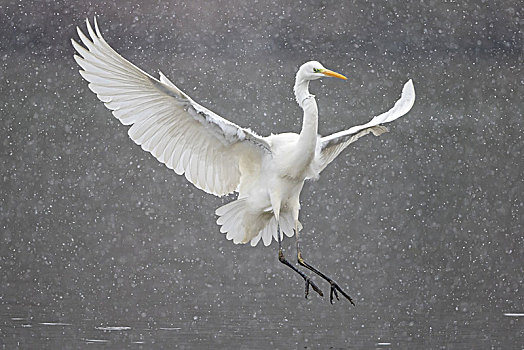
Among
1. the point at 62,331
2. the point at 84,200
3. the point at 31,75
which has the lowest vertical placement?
the point at 62,331

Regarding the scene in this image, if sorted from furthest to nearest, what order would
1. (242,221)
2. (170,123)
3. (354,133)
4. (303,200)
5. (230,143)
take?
(303,200), (242,221), (354,133), (230,143), (170,123)

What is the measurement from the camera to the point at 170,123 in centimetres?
448

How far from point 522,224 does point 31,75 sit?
723 cm

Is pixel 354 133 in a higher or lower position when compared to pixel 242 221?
higher

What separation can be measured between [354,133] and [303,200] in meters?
6.14

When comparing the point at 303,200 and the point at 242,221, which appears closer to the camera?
the point at 242,221

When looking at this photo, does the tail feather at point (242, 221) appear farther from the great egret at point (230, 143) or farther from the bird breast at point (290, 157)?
the bird breast at point (290, 157)

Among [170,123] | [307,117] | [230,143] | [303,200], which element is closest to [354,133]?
[307,117]

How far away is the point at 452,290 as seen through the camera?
21.0ft

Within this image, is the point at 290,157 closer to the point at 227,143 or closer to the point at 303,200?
the point at 227,143

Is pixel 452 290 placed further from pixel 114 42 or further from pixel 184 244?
pixel 114 42

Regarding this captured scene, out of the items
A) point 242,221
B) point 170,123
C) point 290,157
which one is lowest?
point 242,221

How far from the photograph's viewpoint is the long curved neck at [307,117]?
449 cm

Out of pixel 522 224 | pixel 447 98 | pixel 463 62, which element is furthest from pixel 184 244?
pixel 463 62
